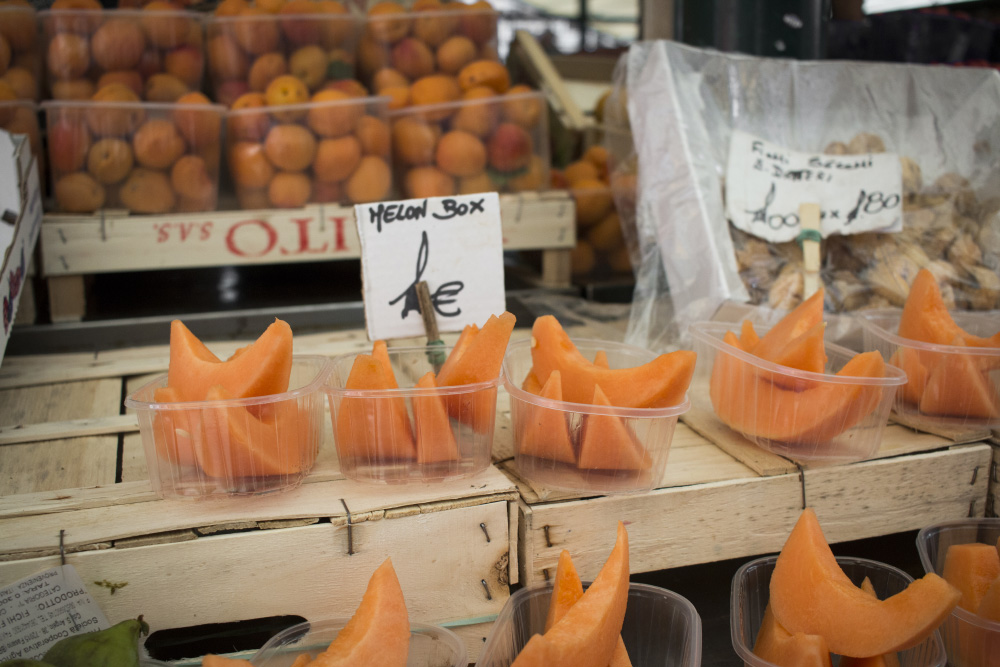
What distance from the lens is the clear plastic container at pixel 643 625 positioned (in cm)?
75

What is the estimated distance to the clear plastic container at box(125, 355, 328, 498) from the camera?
719 mm

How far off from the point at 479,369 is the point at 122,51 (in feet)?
3.50

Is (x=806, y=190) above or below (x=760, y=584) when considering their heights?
above

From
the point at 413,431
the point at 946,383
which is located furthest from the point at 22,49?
the point at 946,383

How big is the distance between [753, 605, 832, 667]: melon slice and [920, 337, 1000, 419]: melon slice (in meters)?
0.42

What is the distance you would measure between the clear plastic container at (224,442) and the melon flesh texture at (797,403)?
0.52m

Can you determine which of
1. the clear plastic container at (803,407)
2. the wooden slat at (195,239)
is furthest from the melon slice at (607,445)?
the wooden slat at (195,239)

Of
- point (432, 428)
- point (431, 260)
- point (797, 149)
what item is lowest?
point (432, 428)

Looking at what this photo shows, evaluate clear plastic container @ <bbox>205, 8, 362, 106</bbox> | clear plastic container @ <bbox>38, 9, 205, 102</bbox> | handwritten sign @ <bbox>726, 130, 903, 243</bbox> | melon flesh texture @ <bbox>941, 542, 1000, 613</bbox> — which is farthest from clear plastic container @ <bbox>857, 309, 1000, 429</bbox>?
clear plastic container @ <bbox>38, 9, 205, 102</bbox>

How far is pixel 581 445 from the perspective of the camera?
2.58 ft

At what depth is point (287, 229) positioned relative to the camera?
1443mm

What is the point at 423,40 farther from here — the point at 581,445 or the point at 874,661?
the point at 874,661

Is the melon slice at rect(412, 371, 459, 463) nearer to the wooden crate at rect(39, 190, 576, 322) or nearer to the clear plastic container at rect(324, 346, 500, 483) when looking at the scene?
the clear plastic container at rect(324, 346, 500, 483)

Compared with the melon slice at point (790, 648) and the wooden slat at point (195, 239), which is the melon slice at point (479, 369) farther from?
the wooden slat at point (195, 239)
